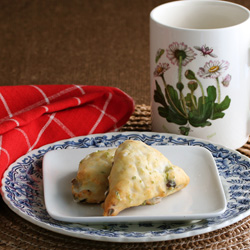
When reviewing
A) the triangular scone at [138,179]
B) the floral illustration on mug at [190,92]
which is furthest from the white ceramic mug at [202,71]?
the triangular scone at [138,179]

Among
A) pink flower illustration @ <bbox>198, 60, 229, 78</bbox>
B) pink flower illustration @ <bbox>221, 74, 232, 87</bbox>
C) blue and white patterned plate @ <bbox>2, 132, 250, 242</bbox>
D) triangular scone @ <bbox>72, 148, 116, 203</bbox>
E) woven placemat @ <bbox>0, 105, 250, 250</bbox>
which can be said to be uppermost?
pink flower illustration @ <bbox>198, 60, 229, 78</bbox>

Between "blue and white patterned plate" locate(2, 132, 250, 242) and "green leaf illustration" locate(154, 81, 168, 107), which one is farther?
"green leaf illustration" locate(154, 81, 168, 107)

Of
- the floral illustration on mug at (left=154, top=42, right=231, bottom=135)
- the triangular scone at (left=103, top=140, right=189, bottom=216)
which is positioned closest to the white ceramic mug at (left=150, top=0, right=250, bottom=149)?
the floral illustration on mug at (left=154, top=42, right=231, bottom=135)

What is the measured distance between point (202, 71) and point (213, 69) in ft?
0.05

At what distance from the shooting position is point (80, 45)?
1.46m

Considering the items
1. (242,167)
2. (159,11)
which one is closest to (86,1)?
(159,11)

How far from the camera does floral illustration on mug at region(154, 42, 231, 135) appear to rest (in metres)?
0.87

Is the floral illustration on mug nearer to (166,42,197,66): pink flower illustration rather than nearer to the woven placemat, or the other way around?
(166,42,197,66): pink flower illustration

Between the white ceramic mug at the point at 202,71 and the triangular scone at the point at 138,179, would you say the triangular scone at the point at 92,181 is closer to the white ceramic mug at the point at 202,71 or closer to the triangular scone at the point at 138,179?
the triangular scone at the point at 138,179

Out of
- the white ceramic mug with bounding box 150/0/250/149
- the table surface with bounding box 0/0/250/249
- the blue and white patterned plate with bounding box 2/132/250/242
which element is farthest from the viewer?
the table surface with bounding box 0/0/250/249

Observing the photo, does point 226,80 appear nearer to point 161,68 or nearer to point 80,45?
point 161,68

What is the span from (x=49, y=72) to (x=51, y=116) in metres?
0.37

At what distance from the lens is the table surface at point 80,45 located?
4.16 feet

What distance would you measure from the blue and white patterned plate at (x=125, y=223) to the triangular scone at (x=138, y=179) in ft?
0.10
